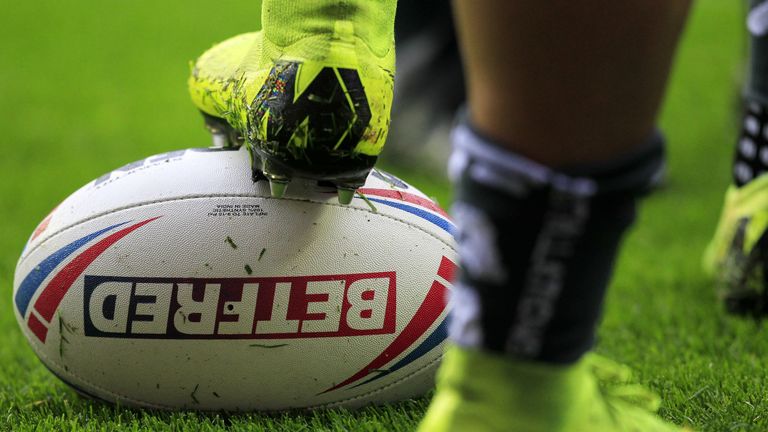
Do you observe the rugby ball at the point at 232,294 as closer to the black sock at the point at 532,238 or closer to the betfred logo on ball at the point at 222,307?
the betfred logo on ball at the point at 222,307

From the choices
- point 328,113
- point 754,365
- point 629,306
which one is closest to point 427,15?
point 629,306

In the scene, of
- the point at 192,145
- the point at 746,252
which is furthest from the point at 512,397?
the point at 192,145

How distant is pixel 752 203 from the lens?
92.7 inches

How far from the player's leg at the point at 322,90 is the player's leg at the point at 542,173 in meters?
0.32

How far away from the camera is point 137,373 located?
1.63m

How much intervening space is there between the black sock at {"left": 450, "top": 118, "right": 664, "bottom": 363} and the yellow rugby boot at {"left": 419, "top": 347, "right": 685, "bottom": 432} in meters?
0.02

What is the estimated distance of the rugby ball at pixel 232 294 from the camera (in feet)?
5.23

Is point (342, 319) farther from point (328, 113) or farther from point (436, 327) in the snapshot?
point (328, 113)

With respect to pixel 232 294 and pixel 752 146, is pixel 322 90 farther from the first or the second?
pixel 752 146

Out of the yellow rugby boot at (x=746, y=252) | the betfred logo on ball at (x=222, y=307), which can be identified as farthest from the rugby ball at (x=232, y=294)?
the yellow rugby boot at (x=746, y=252)

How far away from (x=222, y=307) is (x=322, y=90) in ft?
1.40

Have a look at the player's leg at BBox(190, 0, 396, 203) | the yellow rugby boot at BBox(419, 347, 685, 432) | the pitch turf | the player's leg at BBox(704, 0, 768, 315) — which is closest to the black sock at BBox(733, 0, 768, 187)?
the player's leg at BBox(704, 0, 768, 315)

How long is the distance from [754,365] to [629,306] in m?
0.67

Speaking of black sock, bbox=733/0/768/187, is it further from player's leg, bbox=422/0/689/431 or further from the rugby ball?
player's leg, bbox=422/0/689/431
